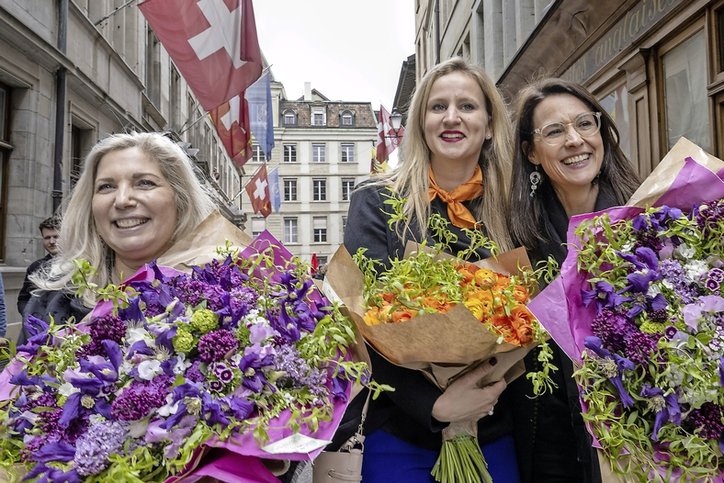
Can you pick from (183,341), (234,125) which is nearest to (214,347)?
(183,341)

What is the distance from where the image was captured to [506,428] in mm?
2088

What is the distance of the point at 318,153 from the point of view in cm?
5538

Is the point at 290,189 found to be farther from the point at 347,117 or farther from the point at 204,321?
the point at 204,321

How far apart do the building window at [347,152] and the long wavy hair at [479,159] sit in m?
53.2

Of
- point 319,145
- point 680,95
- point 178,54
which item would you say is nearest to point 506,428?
point 680,95

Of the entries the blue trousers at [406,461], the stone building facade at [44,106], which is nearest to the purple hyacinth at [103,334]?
the blue trousers at [406,461]

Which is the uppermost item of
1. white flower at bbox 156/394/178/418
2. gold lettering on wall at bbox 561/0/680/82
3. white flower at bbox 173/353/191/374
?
gold lettering on wall at bbox 561/0/680/82

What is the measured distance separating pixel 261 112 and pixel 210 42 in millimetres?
9499

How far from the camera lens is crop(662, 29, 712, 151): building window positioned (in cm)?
564

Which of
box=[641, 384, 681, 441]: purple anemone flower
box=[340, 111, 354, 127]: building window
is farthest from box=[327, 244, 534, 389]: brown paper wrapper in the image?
box=[340, 111, 354, 127]: building window

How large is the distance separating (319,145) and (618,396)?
55244mm

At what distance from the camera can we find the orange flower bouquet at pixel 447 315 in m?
1.59

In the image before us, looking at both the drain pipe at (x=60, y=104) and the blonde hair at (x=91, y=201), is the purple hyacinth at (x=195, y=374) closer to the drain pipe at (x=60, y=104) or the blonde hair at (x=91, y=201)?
the blonde hair at (x=91, y=201)

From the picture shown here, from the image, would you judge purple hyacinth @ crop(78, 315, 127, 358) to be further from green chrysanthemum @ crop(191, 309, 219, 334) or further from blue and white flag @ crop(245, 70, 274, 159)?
blue and white flag @ crop(245, 70, 274, 159)
